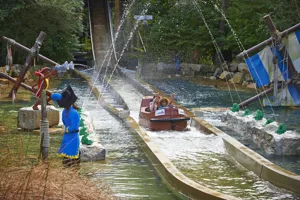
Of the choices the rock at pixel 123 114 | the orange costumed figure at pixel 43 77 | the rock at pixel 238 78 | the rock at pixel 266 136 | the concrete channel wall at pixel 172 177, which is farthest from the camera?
the rock at pixel 238 78

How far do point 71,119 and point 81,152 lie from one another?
2.17m

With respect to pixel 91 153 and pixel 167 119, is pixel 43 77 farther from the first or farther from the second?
pixel 167 119

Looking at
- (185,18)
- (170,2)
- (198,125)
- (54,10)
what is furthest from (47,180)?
(170,2)

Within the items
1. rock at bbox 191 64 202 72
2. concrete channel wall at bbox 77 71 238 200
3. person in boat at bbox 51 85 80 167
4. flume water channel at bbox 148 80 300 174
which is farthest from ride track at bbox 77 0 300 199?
rock at bbox 191 64 202 72

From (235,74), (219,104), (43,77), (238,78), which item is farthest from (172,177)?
(235,74)

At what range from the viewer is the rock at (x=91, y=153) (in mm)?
12828

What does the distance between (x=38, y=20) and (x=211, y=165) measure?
23.6 metres

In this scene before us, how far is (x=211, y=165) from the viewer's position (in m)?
13.2

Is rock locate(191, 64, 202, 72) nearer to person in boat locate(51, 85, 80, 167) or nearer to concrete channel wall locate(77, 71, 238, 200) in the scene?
concrete channel wall locate(77, 71, 238, 200)

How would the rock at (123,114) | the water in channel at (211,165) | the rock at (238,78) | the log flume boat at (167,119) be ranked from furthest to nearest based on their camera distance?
the rock at (238,78), the rock at (123,114), the log flume boat at (167,119), the water in channel at (211,165)

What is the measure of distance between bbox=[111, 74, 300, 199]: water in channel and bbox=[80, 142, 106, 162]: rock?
1.63 metres

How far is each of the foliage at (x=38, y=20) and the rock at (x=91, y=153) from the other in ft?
70.2

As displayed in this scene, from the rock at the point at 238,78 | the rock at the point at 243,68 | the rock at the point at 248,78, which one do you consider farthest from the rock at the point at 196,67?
the rock at the point at 248,78

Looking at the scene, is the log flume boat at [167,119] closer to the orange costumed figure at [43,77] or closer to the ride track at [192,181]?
the ride track at [192,181]
